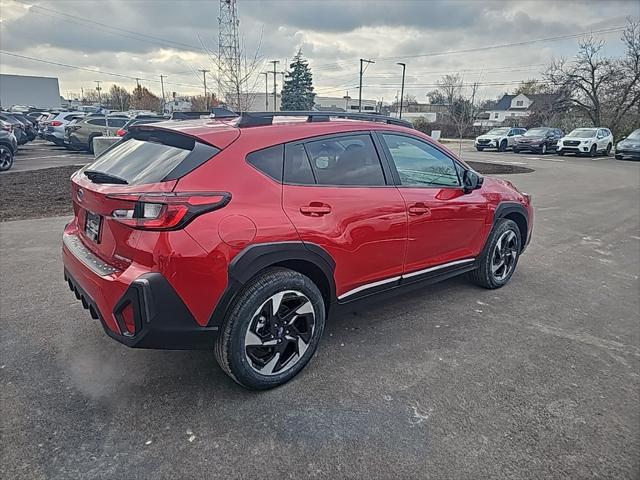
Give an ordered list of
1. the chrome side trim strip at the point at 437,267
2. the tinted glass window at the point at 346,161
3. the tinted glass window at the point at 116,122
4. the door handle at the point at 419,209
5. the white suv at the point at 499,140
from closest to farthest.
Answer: the tinted glass window at the point at 346,161
the door handle at the point at 419,209
the chrome side trim strip at the point at 437,267
the tinted glass window at the point at 116,122
the white suv at the point at 499,140

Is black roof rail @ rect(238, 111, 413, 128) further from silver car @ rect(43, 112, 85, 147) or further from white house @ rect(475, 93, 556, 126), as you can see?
white house @ rect(475, 93, 556, 126)

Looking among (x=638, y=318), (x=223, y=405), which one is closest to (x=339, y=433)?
(x=223, y=405)

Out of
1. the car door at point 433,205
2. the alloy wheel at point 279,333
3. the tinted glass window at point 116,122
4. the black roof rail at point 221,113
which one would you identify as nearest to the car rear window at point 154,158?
the black roof rail at point 221,113

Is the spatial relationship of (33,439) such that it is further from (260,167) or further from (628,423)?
(628,423)

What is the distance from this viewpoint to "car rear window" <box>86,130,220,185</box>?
97.4 inches

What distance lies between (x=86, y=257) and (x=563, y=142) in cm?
2769

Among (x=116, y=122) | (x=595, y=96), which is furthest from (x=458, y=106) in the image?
(x=116, y=122)

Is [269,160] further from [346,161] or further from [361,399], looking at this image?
[361,399]

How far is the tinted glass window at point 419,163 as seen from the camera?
346 centimetres

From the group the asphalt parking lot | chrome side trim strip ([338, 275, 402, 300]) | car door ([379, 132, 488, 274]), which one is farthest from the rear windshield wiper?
car door ([379, 132, 488, 274])

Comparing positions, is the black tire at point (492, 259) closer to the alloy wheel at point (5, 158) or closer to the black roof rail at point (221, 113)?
the black roof rail at point (221, 113)

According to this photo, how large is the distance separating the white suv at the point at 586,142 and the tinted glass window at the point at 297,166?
26.4 m

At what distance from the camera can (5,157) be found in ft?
40.4

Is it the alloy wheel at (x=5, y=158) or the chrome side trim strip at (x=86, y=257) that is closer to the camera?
the chrome side trim strip at (x=86, y=257)
